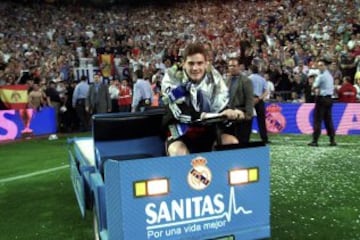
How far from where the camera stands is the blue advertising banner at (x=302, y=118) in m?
12.6

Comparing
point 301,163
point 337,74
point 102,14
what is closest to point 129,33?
point 102,14

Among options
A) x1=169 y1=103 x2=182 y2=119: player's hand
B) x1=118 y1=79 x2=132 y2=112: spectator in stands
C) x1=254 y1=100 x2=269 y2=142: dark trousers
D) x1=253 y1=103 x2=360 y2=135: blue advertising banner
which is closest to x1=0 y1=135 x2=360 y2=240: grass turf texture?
x1=254 y1=100 x2=269 y2=142: dark trousers

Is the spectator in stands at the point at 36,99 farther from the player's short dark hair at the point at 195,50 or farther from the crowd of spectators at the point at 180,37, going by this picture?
the player's short dark hair at the point at 195,50

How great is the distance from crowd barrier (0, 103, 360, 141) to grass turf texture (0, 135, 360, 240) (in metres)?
2.42

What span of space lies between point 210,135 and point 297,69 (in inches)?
517

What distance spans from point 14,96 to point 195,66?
40.9ft

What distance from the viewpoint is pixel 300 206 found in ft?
19.2

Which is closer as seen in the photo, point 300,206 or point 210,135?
point 210,135

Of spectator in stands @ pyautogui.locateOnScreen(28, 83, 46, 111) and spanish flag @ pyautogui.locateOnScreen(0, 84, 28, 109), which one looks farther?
spanish flag @ pyautogui.locateOnScreen(0, 84, 28, 109)

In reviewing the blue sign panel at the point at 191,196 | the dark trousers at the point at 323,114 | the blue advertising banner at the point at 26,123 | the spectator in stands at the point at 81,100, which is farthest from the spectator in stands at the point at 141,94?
the blue sign panel at the point at 191,196

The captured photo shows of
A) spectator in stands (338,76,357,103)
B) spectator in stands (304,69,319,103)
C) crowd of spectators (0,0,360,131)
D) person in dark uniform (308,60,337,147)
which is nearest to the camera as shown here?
person in dark uniform (308,60,337,147)

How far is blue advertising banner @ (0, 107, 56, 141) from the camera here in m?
13.8

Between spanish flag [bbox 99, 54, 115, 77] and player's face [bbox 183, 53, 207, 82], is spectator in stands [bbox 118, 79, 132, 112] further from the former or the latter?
player's face [bbox 183, 53, 207, 82]

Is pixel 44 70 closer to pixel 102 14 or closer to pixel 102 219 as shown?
pixel 102 14
